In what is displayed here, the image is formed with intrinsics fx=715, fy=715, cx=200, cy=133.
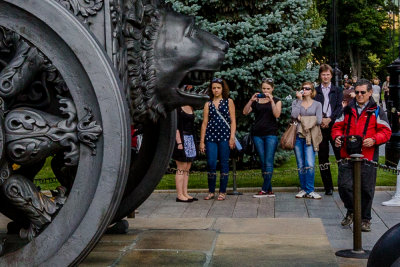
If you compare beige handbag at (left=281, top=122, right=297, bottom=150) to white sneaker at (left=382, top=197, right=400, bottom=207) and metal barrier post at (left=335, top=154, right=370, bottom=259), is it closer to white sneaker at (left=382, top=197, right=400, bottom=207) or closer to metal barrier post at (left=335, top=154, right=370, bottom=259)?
white sneaker at (left=382, top=197, right=400, bottom=207)

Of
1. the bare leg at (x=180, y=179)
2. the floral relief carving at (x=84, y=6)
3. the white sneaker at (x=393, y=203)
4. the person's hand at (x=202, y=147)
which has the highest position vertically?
the floral relief carving at (x=84, y=6)

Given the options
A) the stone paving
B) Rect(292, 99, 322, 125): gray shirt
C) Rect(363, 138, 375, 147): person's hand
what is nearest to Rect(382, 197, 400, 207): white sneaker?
Rect(292, 99, 322, 125): gray shirt

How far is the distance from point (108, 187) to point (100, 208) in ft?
0.36

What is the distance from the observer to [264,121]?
11.3 m

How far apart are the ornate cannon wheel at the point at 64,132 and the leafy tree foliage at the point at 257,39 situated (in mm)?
9760

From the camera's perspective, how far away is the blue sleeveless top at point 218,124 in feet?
36.2

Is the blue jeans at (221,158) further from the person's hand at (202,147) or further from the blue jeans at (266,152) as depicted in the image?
the blue jeans at (266,152)

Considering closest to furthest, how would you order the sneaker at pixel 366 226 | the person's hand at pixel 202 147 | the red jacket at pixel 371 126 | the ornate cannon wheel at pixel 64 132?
the ornate cannon wheel at pixel 64 132 < the sneaker at pixel 366 226 < the red jacket at pixel 371 126 < the person's hand at pixel 202 147

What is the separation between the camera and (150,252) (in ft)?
15.0

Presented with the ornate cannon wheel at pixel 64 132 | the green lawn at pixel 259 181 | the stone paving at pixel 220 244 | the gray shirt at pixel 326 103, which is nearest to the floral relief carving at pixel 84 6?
the ornate cannon wheel at pixel 64 132

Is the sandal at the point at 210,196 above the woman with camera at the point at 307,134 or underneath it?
underneath

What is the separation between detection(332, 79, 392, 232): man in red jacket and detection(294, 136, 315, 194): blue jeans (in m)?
2.39

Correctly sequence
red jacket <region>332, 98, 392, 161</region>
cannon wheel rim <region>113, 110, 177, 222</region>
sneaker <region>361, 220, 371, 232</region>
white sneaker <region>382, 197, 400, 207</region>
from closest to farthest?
cannon wheel rim <region>113, 110, 177, 222</region> → sneaker <region>361, 220, 371, 232</region> → red jacket <region>332, 98, 392, 161</region> → white sneaker <region>382, 197, 400, 207</region>

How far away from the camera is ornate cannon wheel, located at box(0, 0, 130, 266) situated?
3564mm
